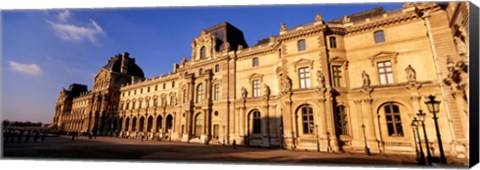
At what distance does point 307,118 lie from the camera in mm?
21062

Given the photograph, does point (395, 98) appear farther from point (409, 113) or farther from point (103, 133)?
point (103, 133)

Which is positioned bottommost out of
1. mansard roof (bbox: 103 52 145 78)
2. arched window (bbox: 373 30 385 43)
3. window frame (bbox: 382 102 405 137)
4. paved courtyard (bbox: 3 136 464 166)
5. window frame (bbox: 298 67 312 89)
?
paved courtyard (bbox: 3 136 464 166)

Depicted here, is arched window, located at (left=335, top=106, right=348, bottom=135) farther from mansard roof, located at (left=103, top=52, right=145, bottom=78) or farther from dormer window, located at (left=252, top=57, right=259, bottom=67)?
mansard roof, located at (left=103, top=52, right=145, bottom=78)

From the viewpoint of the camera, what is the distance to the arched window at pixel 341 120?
65.4 ft

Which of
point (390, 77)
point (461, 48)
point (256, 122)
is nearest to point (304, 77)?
point (390, 77)

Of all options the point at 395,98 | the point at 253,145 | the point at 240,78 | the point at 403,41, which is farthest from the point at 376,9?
the point at 253,145

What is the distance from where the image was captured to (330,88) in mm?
19875

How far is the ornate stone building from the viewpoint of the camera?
1631 cm

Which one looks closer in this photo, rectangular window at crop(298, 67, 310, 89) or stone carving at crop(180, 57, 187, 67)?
rectangular window at crop(298, 67, 310, 89)

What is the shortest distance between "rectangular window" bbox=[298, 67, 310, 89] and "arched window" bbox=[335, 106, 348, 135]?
3474 mm

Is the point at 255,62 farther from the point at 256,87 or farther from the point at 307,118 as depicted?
the point at 307,118

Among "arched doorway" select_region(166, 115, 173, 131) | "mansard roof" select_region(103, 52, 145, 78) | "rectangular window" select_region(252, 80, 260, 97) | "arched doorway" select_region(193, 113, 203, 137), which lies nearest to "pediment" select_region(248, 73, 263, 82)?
"rectangular window" select_region(252, 80, 260, 97)

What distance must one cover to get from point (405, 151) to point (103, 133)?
184 feet

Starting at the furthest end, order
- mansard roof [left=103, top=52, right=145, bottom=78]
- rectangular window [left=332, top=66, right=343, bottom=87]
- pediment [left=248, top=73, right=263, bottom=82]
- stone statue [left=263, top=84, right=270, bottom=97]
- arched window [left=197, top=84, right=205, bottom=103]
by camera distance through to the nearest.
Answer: mansard roof [left=103, top=52, right=145, bottom=78], arched window [left=197, top=84, right=205, bottom=103], pediment [left=248, top=73, right=263, bottom=82], stone statue [left=263, top=84, right=270, bottom=97], rectangular window [left=332, top=66, right=343, bottom=87]
